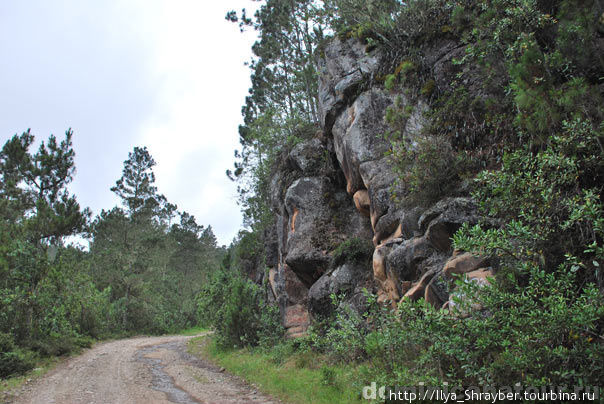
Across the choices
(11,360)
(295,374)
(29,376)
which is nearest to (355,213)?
(295,374)

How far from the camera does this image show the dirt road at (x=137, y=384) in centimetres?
943

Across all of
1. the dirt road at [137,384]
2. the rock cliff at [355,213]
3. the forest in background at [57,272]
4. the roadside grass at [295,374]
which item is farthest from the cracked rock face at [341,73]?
the forest in background at [57,272]

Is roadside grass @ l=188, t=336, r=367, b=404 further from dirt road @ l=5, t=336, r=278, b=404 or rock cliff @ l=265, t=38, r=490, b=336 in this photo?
rock cliff @ l=265, t=38, r=490, b=336

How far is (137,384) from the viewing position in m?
11.2

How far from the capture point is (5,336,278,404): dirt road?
943 centimetres

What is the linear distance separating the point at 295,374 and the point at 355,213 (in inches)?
320

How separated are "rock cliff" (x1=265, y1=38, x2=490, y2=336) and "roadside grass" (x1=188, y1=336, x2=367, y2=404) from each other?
6.97ft

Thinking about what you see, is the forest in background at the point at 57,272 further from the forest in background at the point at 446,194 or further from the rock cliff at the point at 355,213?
the rock cliff at the point at 355,213

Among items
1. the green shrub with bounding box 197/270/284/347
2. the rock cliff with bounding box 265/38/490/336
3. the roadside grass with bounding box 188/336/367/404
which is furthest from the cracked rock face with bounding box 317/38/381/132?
the roadside grass with bounding box 188/336/367/404

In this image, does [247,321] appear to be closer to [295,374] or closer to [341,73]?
[295,374]

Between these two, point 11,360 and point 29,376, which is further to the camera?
point 11,360

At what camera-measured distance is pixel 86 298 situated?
2227 centimetres

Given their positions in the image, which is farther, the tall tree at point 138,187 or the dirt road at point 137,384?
the tall tree at point 138,187

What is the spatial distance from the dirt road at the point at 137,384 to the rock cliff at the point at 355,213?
14.4ft
